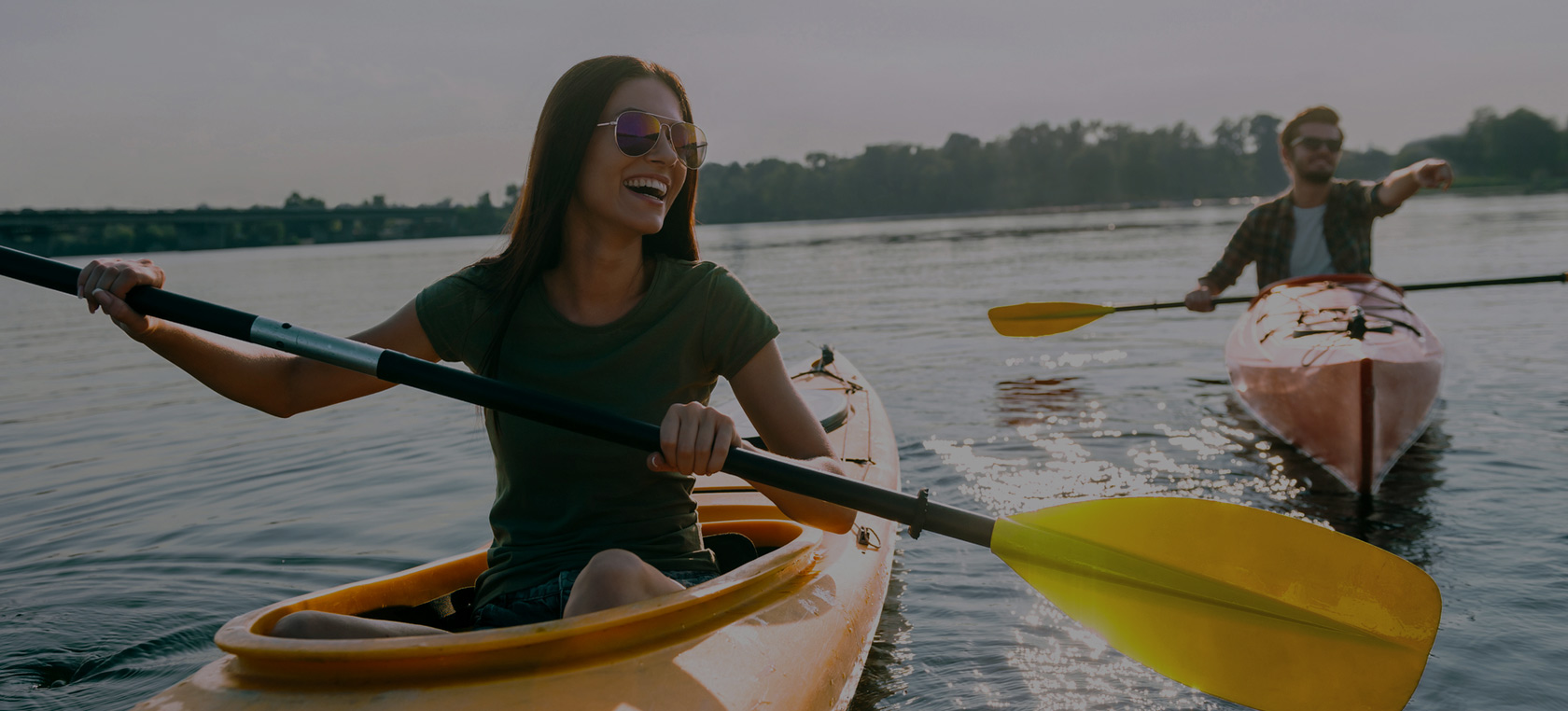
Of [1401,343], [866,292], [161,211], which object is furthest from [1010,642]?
[161,211]

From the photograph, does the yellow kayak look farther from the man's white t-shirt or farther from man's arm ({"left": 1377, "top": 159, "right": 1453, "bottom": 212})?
the man's white t-shirt

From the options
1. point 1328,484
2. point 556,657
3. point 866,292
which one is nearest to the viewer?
point 556,657

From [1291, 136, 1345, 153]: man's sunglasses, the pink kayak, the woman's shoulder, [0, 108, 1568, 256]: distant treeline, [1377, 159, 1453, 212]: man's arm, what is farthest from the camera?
[0, 108, 1568, 256]: distant treeline

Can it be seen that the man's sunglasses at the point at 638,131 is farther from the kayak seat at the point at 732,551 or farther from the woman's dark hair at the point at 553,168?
the kayak seat at the point at 732,551

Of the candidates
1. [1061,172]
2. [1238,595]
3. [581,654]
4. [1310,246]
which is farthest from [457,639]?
[1061,172]

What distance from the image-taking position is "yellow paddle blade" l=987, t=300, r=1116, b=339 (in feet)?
22.5

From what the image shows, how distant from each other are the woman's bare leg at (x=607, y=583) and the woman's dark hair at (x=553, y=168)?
0.57 metres

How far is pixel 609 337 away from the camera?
2.28 m

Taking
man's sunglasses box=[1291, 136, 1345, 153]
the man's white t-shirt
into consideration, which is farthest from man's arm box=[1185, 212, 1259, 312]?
man's sunglasses box=[1291, 136, 1345, 153]

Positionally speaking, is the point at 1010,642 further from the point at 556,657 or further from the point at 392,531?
the point at 392,531

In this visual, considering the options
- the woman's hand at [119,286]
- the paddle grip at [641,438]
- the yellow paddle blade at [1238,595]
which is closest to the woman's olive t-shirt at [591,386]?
the paddle grip at [641,438]

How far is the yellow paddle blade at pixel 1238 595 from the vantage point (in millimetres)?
2410

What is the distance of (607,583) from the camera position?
2.07 meters

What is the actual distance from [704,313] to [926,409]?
225 inches
